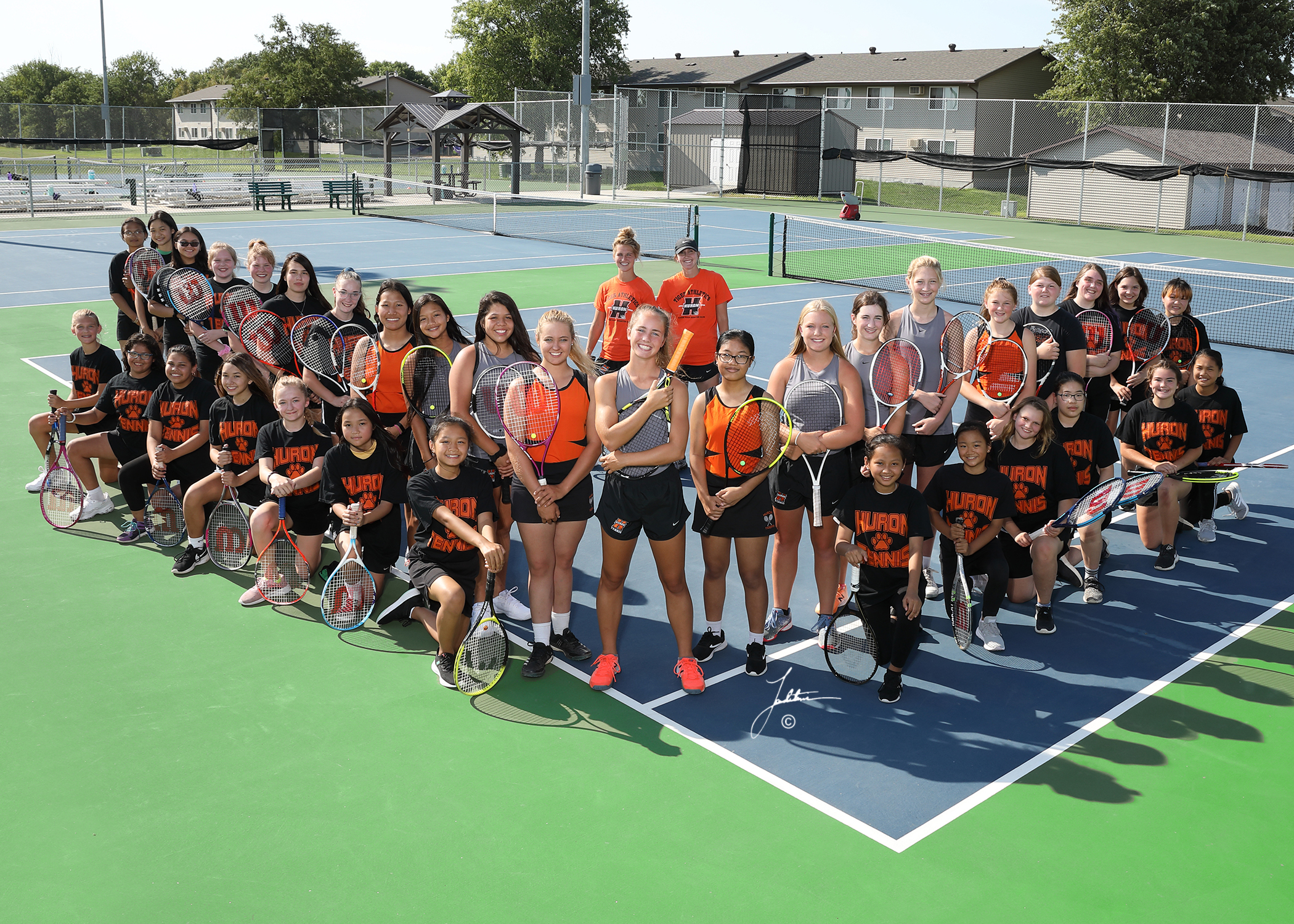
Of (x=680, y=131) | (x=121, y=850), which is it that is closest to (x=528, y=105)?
(x=680, y=131)

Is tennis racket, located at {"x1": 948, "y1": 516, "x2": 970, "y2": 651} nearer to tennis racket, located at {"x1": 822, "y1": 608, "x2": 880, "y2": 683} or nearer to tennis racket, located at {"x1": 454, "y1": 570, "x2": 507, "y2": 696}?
tennis racket, located at {"x1": 822, "y1": 608, "x2": 880, "y2": 683}

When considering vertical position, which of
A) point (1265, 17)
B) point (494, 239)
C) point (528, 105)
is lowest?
point (494, 239)

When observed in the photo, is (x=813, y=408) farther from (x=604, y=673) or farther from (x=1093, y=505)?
(x=604, y=673)

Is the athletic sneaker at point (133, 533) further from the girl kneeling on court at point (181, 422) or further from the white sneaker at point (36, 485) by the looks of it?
the white sneaker at point (36, 485)

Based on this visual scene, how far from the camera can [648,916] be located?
431cm

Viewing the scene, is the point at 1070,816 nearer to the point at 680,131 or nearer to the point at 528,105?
the point at 528,105

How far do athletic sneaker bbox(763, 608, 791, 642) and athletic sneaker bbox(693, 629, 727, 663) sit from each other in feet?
1.20

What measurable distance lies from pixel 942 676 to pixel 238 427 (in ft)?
16.8

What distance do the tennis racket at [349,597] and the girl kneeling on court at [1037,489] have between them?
4.25 m

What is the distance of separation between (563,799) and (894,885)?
1.58 meters

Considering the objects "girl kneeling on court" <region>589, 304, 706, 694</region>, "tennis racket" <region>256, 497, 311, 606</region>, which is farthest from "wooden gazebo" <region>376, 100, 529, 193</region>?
"girl kneeling on court" <region>589, 304, 706, 694</region>

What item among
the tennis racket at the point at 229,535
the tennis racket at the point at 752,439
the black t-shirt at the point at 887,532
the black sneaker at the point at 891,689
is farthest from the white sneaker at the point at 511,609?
the black sneaker at the point at 891,689

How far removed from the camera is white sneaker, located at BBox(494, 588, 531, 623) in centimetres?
711

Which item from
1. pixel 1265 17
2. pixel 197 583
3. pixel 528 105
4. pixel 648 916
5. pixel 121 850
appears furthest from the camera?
pixel 1265 17
